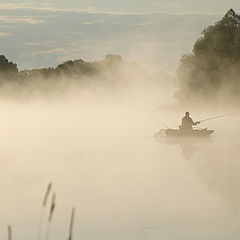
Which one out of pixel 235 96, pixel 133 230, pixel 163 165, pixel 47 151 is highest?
pixel 235 96

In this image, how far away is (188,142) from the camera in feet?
173

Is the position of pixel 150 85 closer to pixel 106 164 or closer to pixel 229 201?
pixel 106 164

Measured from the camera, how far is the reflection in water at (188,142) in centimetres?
4912

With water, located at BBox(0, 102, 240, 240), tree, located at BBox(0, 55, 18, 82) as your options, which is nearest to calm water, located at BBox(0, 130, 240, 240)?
water, located at BBox(0, 102, 240, 240)

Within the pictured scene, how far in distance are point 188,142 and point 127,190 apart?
79.4ft

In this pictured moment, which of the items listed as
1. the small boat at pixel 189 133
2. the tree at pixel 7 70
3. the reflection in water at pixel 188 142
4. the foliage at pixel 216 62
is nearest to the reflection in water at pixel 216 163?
the reflection in water at pixel 188 142

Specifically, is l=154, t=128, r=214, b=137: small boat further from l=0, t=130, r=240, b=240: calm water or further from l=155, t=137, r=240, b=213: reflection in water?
l=0, t=130, r=240, b=240: calm water

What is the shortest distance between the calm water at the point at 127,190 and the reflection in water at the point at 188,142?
3.5 inches

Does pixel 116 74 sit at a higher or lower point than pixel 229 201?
higher

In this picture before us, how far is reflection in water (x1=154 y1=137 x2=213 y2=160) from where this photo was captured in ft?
161

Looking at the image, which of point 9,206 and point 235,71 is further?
point 235,71

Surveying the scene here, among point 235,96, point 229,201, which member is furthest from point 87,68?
point 229,201

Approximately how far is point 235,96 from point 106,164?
194 ft

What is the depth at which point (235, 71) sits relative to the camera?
92.4 metres
